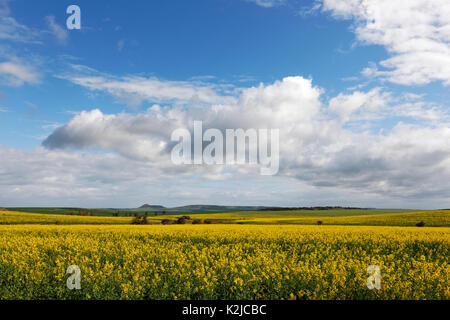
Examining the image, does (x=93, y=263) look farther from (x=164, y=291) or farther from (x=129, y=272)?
(x=164, y=291)

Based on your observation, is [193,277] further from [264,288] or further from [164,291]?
[264,288]

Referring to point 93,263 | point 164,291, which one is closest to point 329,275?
point 164,291

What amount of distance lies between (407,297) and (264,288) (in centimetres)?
316

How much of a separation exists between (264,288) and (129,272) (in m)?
4.03

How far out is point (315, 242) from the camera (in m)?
15.6

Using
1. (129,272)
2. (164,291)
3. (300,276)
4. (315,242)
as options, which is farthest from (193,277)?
(315,242)

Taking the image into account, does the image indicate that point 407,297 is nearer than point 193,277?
Yes

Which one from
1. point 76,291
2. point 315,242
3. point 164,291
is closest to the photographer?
point 164,291

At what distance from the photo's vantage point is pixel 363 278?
7.57 m
